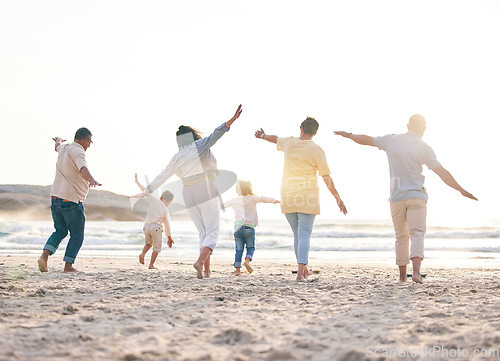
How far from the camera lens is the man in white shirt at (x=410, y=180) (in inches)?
210

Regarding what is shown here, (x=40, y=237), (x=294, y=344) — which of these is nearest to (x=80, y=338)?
(x=294, y=344)

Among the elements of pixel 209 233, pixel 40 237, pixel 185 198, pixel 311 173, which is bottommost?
pixel 40 237

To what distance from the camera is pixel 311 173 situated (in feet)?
19.5

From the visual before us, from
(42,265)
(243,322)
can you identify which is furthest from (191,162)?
(243,322)

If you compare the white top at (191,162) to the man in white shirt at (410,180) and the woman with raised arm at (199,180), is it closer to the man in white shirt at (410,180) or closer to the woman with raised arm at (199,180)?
the woman with raised arm at (199,180)

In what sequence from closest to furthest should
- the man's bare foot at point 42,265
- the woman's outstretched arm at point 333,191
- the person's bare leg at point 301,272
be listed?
the woman's outstretched arm at point 333,191
the person's bare leg at point 301,272
the man's bare foot at point 42,265

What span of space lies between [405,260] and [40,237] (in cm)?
2032

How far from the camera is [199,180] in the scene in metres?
5.75

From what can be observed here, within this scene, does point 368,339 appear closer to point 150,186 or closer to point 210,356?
point 210,356

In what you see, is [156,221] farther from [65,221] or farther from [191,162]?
[191,162]

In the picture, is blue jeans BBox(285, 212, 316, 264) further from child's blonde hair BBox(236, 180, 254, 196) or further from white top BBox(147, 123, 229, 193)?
child's blonde hair BBox(236, 180, 254, 196)

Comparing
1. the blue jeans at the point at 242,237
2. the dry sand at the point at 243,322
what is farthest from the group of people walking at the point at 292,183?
the blue jeans at the point at 242,237

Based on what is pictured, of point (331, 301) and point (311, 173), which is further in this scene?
point (311, 173)

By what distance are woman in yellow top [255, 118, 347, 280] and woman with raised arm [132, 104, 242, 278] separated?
0.75 meters
